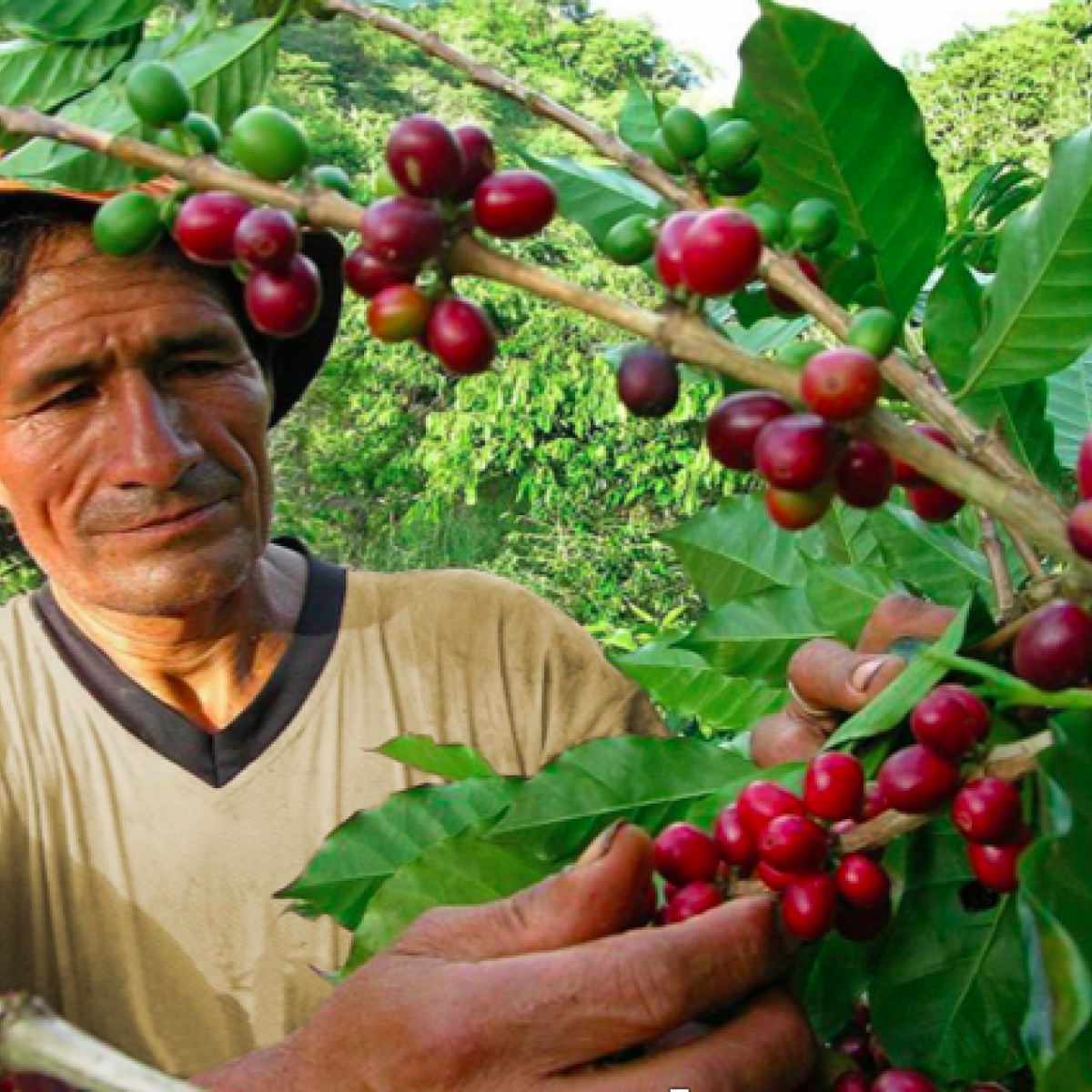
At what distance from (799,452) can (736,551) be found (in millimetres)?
664

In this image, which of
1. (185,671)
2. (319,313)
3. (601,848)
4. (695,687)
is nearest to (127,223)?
(601,848)

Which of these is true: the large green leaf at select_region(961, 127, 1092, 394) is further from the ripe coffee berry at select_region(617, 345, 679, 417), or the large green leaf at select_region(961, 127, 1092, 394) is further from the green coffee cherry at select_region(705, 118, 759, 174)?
the ripe coffee berry at select_region(617, 345, 679, 417)

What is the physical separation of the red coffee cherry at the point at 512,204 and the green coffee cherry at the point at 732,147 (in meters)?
0.19

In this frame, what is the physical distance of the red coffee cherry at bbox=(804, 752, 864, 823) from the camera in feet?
2.47

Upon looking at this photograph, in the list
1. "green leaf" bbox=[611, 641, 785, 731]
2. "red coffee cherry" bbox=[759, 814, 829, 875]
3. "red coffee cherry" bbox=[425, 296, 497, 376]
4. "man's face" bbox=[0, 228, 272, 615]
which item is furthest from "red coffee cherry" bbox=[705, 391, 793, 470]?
"man's face" bbox=[0, 228, 272, 615]

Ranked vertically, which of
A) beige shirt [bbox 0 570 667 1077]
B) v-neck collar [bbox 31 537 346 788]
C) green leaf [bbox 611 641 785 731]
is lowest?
beige shirt [bbox 0 570 667 1077]

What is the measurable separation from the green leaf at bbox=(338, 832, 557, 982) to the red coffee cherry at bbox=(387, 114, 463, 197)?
1.49 feet

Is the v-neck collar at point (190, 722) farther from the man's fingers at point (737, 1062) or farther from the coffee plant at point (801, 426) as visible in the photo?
the man's fingers at point (737, 1062)

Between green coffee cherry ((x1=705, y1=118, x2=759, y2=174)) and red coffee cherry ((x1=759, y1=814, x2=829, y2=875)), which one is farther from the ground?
green coffee cherry ((x1=705, y1=118, x2=759, y2=174))

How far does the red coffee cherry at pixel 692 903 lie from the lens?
791 mm

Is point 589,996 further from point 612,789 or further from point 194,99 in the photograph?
point 194,99

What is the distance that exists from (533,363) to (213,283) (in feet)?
33.6

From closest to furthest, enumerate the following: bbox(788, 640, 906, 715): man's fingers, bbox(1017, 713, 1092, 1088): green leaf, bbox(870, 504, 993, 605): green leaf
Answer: bbox(1017, 713, 1092, 1088): green leaf
bbox(788, 640, 906, 715): man's fingers
bbox(870, 504, 993, 605): green leaf

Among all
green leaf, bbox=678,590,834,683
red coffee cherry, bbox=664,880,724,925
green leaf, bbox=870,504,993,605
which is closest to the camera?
red coffee cherry, bbox=664,880,724,925
